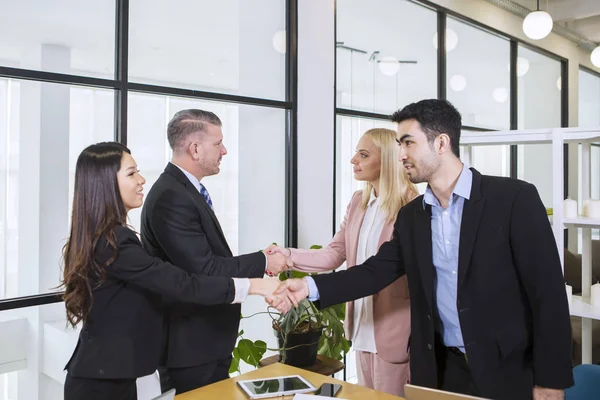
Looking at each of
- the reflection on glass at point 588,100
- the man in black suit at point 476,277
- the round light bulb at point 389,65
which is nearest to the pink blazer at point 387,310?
the man in black suit at point 476,277

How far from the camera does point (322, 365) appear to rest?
325 cm

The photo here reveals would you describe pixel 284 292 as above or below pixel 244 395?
above

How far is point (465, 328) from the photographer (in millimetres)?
1868

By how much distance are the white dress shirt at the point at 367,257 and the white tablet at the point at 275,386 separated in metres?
0.81

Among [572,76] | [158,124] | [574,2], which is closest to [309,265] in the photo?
[158,124]

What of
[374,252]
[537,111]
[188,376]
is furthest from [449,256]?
[537,111]

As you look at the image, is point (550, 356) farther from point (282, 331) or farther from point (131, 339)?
point (282, 331)

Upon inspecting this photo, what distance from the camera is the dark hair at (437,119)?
203 cm

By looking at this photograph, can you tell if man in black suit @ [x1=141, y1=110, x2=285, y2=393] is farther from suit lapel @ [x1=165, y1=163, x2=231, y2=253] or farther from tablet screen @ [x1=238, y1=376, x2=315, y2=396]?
tablet screen @ [x1=238, y1=376, x2=315, y2=396]

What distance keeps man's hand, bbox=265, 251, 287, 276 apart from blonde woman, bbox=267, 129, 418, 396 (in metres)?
0.34

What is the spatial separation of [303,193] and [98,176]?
2.01 m

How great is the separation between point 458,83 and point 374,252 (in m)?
3.46

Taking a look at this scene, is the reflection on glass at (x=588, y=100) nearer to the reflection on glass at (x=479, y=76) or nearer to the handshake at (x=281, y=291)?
the reflection on glass at (x=479, y=76)

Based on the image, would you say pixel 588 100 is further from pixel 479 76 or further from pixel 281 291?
pixel 281 291
